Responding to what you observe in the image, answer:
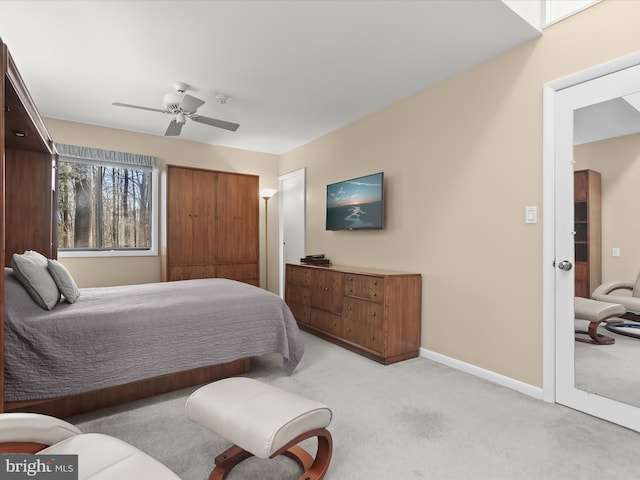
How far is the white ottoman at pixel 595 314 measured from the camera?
2.26 meters

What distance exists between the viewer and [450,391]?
8.71ft

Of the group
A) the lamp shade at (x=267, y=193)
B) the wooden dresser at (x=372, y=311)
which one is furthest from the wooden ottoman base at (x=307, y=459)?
the lamp shade at (x=267, y=193)

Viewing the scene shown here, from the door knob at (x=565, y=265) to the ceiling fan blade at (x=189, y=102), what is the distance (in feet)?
10.4

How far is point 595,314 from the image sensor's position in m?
2.33

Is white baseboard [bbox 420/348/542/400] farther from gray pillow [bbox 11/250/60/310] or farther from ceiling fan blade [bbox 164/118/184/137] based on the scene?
ceiling fan blade [bbox 164/118/184/137]

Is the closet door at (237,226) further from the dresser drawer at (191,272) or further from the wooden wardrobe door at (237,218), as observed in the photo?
the dresser drawer at (191,272)

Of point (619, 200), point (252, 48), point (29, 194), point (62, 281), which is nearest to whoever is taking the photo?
point (619, 200)

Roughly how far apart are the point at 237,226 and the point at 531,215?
3.73 metres

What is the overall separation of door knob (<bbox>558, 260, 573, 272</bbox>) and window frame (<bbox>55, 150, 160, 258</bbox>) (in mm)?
4664

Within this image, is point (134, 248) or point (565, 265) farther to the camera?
point (134, 248)

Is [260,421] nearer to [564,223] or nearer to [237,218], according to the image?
[564,223]

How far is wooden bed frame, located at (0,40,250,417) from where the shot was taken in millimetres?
2014

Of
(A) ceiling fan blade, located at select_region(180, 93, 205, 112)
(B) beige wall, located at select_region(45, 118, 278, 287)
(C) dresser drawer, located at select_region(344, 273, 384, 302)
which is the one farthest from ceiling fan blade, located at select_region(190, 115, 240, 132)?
(C) dresser drawer, located at select_region(344, 273, 384, 302)

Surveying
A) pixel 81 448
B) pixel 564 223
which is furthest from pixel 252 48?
pixel 81 448
